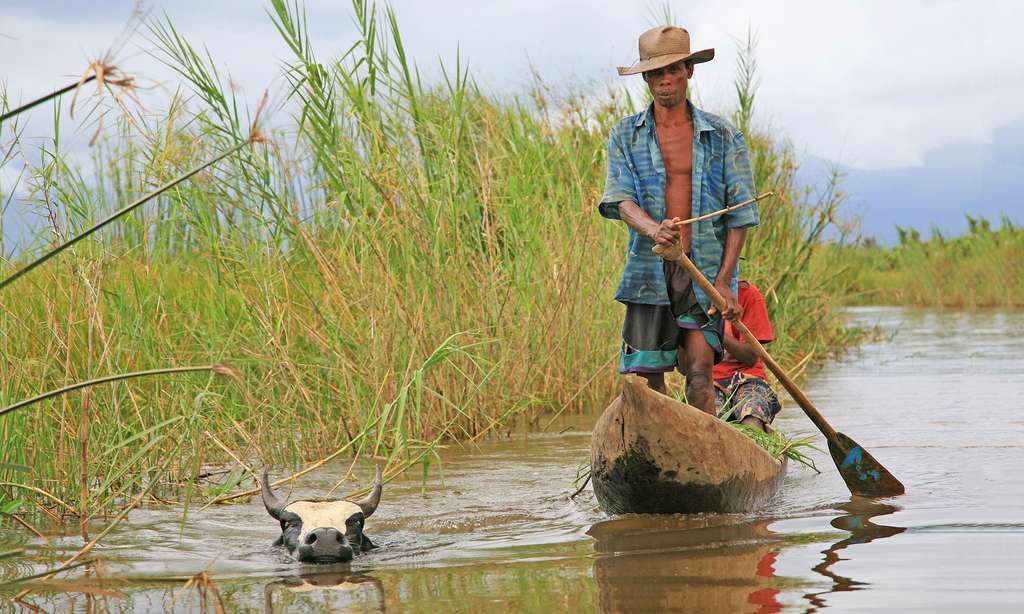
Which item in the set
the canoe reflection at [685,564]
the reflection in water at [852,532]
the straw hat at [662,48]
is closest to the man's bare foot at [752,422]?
the reflection in water at [852,532]

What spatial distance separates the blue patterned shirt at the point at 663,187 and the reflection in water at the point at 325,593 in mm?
Result: 1858

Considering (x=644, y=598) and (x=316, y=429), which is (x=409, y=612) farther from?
(x=316, y=429)

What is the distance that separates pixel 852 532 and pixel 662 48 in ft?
6.62

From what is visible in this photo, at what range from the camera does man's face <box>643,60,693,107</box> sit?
5.04m

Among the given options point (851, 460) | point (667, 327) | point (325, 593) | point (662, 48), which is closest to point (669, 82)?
point (662, 48)

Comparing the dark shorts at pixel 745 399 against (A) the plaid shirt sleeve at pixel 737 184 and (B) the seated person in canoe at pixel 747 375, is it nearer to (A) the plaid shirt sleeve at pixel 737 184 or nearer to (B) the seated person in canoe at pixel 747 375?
(B) the seated person in canoe at pixel 747 375

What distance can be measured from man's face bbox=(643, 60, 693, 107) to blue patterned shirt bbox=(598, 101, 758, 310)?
0.34ft

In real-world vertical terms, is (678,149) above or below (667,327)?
above

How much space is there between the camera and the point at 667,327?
5.25m

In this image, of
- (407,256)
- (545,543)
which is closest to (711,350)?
(545,543)

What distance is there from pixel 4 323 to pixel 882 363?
842 cm

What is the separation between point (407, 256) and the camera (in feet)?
21.2

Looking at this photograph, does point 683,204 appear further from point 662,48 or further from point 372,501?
point 372,501

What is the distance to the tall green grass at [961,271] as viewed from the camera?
18344mm
